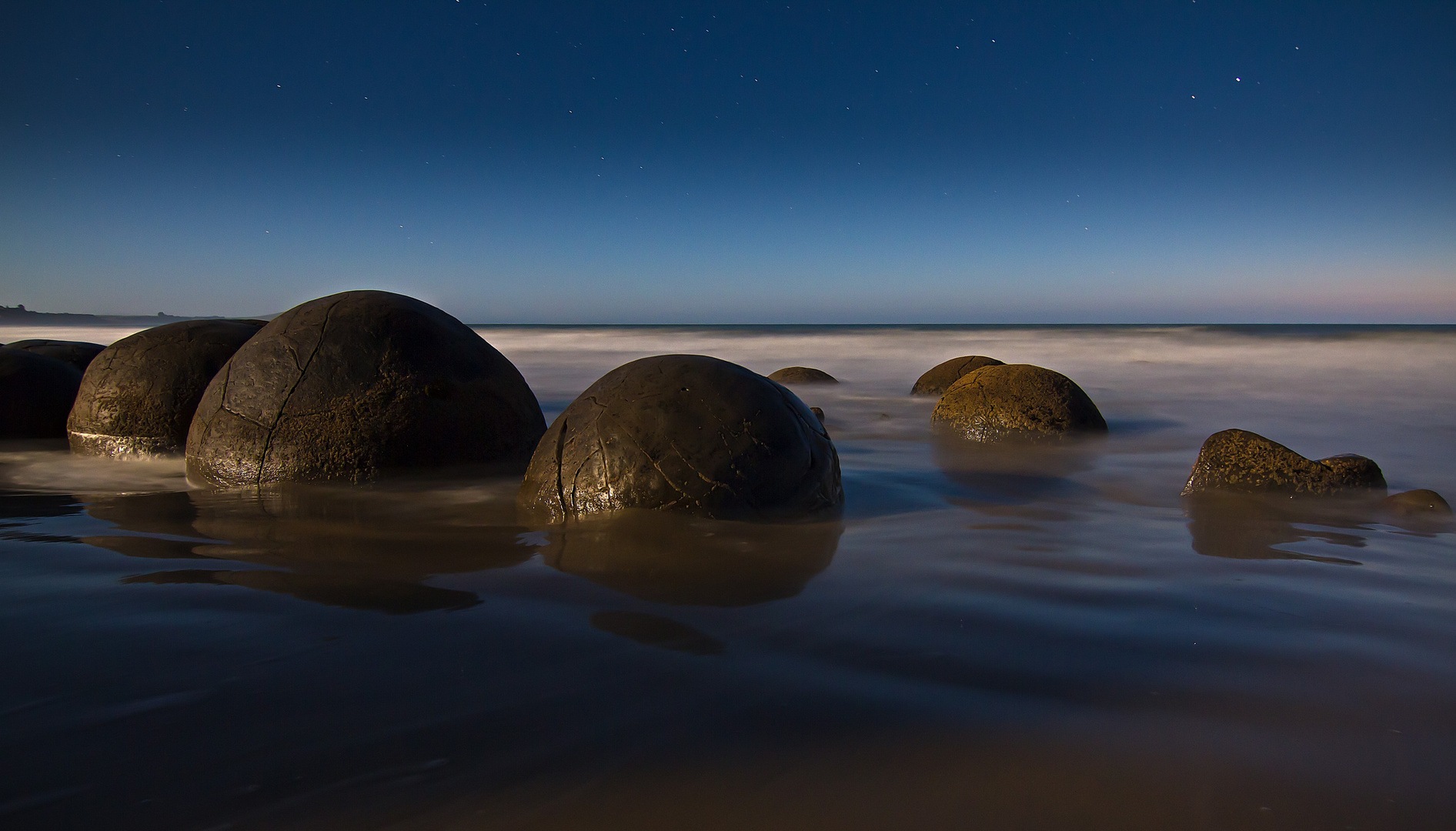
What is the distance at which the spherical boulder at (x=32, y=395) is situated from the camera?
6363 millimetres

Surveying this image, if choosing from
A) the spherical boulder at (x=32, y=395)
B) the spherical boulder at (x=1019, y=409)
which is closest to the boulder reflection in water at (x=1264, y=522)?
the spherical boulder at (x=1019, y=409)

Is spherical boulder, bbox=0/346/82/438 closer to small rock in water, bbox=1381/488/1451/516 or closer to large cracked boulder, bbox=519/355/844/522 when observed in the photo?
large cracked boulder, bbox=519/355/844/522

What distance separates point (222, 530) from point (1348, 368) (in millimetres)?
20787

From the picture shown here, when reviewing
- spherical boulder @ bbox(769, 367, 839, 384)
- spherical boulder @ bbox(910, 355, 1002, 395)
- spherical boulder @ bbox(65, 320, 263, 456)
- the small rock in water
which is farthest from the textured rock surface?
spherical boulder @ bbox(769, 367, 839, 384)

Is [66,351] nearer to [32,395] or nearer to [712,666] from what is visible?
[32,395]

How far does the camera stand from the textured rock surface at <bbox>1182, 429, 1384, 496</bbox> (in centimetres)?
481

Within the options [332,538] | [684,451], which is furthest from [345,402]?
[684,451]

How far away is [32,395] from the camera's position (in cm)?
646

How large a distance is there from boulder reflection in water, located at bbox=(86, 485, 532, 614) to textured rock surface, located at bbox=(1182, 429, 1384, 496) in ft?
13.7

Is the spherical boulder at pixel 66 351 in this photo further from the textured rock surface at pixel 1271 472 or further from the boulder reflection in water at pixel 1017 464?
the textured rock surface at pixel 1271 472

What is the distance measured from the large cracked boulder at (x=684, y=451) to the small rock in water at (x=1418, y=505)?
3213 millimetres

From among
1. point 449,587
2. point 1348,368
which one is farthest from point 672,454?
point 1348,368

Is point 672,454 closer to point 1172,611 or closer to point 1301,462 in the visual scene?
point 1172,611

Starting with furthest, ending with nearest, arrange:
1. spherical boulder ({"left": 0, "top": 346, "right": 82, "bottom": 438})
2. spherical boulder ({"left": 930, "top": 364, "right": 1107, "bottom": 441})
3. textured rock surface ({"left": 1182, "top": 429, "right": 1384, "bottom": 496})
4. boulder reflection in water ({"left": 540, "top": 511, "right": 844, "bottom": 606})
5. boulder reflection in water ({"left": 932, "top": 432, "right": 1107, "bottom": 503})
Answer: spherical boulder ({"left": 930, "top": 364, "right": 1107, "bottom": 441})
spherical boulder ({"left": 0, "top": 346, "right": 82, "bottom": 438})
boulder reflection in water ({"left": 932, "top": 432, "right": 1107, "bottom": 503})
textured rock surface ({"left": 1182, "top": 429, "right": 1384, "bottom": 496})
boulder reflection in water ({"left": 540, "top": 511, "right": 844, "bottom": 606})
